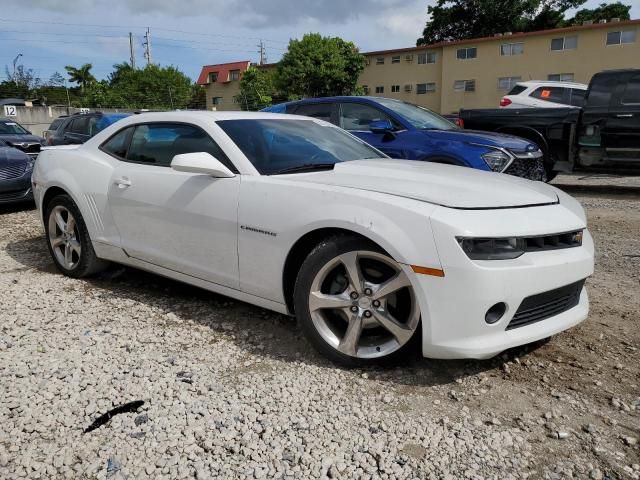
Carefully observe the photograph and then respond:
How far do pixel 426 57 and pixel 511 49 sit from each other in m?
6.73

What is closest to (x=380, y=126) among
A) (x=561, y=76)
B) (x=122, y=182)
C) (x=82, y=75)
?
(x=122, y=182)

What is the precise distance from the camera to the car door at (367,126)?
624cm

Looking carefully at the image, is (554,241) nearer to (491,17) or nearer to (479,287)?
(479,287)

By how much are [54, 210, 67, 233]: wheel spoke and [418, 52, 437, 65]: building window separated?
38.6 meters

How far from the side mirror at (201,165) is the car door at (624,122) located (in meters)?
7.17

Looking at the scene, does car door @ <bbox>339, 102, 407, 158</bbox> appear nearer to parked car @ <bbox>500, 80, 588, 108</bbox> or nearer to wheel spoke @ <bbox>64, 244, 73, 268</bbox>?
wheel spoke @ <bbox>64, 244, 73, 268</bbox>

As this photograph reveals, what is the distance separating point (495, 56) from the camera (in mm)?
35312

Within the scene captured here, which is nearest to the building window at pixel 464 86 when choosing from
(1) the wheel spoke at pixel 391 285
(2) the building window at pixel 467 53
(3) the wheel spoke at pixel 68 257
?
(2) the building window at pixel 467 53

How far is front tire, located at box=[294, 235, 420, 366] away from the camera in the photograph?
8.46 ft

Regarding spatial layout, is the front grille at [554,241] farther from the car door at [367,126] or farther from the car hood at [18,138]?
the car hood at [18,138]

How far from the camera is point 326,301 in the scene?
2723 millimetres

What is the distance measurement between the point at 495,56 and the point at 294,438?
124 feet

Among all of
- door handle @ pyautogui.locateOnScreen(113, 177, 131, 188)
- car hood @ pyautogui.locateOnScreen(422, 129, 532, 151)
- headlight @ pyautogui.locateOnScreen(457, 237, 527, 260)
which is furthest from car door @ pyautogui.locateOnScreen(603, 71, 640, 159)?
door handle @ pyautogui.locateOnScreen(113, 177, 131, 188)

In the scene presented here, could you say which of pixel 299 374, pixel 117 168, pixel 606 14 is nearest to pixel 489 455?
pixel 299 374
